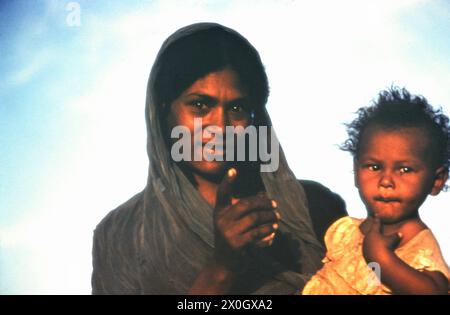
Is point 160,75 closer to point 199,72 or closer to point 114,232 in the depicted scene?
point 199,72

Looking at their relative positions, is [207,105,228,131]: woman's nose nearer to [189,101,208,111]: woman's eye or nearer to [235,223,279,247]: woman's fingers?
[189,101,208,111]: woman's eye

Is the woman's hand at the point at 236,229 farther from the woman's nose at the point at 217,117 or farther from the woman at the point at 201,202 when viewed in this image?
the woman's nose at the point at 217,117

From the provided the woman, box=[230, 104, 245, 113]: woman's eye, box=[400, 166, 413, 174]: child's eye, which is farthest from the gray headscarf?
box=[400, 166, 413, 174]: child's eye

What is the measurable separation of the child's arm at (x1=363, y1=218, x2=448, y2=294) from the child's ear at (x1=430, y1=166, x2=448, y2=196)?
253 millimetres

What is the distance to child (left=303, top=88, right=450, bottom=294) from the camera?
184 centimetres

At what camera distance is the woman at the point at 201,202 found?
211 cm

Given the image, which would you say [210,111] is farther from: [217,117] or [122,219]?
[122,219]

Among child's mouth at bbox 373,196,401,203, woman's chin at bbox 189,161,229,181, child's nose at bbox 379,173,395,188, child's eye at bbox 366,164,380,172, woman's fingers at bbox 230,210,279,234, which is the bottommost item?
woman's fingers at bbox 230,210,279,234

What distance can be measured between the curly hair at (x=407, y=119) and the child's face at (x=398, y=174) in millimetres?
25

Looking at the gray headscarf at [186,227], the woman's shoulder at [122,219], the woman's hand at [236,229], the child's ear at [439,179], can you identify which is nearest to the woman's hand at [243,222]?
the woman's hand at [236,229]

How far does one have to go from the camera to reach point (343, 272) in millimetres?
1955

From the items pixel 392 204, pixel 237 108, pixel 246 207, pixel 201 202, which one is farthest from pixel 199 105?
pixel 392 204

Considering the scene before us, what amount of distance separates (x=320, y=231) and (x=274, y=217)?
0.37m
